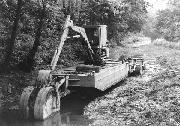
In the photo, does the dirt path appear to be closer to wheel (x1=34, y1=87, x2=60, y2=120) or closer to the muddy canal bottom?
the muddy canal bottom

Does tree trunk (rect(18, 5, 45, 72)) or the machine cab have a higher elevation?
the machine cab

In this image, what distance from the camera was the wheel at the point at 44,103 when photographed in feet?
32.1

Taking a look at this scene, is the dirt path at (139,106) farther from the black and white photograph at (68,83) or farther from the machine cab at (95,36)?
the machine cab at (95,36)

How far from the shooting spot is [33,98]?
10.4m

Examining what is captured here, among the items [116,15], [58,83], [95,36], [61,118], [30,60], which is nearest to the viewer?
[61,118]

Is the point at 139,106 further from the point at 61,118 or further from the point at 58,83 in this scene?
the point at 58,83

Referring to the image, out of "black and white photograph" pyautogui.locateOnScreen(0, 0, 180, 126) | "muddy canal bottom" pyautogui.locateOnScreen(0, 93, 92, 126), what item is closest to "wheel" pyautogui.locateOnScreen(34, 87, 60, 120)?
"black and white photograph" pyautogui.locateOnScreen(0, 0, 180, 126)

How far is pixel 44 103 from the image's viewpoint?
984 centimetres

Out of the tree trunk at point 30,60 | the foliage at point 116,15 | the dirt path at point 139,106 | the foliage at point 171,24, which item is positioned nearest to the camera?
the dirt path at point 139,106

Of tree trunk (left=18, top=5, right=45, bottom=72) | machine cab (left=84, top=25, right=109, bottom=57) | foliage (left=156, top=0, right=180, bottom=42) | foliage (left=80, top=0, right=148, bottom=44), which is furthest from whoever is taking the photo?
foliage (left=156, top=0, right=180, bottom=42)

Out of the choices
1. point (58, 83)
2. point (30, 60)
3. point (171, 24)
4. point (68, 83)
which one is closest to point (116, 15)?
point (30, 60)

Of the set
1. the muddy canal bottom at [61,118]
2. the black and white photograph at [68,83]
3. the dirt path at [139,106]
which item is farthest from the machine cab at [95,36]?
the muddy canal bottom at [61,118]

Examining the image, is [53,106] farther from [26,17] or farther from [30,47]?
[26,17]

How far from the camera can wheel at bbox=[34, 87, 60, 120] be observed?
9.77 meters
